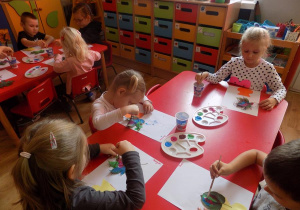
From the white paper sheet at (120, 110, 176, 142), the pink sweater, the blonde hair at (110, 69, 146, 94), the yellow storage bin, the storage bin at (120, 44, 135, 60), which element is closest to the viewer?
the white paper sheet at (120, 110, 176, 142)

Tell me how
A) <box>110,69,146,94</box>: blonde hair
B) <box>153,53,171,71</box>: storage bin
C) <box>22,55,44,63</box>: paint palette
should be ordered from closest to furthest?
<box>110,69,146,94</box>: blonde hair → <box>22,55,44,63</box>: paint palette → <box>153,53,171,71</box>: storage bin

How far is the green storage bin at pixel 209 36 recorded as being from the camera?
258 centimetres

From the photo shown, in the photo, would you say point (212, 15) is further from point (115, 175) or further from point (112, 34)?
point (115, 175)

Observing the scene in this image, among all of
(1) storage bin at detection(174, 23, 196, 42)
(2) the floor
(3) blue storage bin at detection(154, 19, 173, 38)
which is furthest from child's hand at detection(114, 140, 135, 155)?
(3) blue storage bin at detection(154, 19, 173, 38)

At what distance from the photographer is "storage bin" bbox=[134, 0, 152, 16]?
3.01 metres

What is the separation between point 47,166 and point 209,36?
2542mm

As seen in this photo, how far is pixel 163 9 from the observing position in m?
2.89

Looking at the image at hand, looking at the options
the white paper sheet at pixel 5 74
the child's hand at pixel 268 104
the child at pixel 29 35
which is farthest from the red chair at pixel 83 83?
the child's hand at pixel 268 104

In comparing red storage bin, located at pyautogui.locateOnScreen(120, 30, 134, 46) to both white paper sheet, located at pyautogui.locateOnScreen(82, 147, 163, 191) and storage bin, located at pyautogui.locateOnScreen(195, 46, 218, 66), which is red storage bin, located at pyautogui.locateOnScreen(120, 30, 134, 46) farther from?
white paper sheet, located at pyautogui.locateOnScreen(82, 147, 163, 191)

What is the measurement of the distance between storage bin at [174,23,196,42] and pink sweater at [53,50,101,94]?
1.24 m

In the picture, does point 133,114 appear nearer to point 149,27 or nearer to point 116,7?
point 149,27

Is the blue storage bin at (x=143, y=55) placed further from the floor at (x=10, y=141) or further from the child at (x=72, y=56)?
the child at (x=72, y=56)

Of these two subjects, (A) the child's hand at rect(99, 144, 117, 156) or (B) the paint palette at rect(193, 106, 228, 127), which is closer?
(A) the child's hand at rect(99, 144, 117, 156)

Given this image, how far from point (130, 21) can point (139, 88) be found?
8.03 feet
